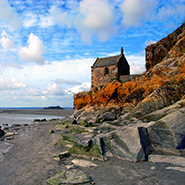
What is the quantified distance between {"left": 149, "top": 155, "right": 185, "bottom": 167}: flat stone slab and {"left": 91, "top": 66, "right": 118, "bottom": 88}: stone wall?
2773cm

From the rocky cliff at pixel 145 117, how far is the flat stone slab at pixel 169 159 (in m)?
0.25

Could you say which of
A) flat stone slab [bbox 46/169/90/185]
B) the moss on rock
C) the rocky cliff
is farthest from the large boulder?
flat stone slab [bbox 46/169/90/185]

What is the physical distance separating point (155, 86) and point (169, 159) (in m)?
7.85

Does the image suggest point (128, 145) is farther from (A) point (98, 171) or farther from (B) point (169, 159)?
(A) point (98, 171)

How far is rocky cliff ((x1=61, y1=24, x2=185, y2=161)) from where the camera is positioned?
221 inches

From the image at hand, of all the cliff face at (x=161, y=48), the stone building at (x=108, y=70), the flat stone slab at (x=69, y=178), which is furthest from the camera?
the stone building at (x=108, y=70)

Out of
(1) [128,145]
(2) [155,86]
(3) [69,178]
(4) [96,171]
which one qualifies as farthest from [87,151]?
(2) [155,86]

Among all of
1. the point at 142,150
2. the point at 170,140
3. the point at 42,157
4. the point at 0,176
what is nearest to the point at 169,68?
the point at 170,140

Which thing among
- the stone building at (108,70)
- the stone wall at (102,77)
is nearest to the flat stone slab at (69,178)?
the stone wall at (102,77)

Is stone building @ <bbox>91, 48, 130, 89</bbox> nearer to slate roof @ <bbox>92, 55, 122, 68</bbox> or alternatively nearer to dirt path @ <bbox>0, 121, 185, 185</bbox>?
slate roof @ <bbox>92, 55, 122, 68</bbox>

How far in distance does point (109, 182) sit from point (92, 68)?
32928 mm

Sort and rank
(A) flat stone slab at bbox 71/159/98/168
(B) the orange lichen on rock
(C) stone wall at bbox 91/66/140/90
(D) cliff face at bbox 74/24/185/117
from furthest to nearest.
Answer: (C) stone wall at bbox 91/66/140/90
(B) the orange lichen on rock
(D) cliff face at bbox 74/24/185/117
(A) flat stone slab at bbox 71/159/98/168

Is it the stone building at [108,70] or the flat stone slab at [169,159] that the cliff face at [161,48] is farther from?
→ the flat stone slab at [169,159]

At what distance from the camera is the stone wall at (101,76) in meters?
32.8
